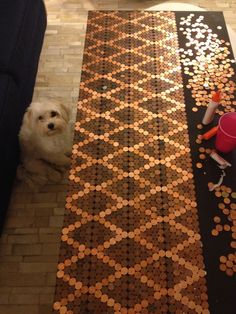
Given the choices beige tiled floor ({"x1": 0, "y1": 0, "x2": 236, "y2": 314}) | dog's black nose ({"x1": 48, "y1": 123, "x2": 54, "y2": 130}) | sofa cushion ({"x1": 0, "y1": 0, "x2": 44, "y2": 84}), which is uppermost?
sofa cushion ({"x1": 0, "y1": 0, "x2": 44, "y2": 84})

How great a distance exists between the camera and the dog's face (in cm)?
152

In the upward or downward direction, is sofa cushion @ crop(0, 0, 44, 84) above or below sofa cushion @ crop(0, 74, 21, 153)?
above

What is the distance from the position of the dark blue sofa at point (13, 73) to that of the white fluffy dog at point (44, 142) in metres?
0.08

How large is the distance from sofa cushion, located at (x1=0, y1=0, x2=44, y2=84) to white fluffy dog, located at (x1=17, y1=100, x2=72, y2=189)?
29 centimetres

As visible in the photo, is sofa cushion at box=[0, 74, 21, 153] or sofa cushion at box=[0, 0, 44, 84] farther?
sofa cushion at box=[0, 0, 44, 84]

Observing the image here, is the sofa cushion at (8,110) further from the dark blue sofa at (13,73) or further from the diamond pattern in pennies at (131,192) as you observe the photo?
the diamond pattern in pennies at (131,192)

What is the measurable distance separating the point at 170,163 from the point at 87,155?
0.35 meters

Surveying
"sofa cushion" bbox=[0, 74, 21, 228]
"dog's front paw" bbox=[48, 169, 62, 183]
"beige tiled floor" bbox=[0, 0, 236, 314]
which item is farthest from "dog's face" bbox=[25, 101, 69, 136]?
"beige tiled floor" bbox=[0, 0, 236, 314]

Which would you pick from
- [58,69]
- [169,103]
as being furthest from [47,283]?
[58,69]

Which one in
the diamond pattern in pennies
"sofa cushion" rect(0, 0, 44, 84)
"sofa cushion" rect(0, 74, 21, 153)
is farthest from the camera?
"sofa cushion" rect(0, 0, 44, 84)

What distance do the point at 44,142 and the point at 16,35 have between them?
0.69 meters

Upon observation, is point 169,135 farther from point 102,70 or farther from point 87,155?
point 102,70

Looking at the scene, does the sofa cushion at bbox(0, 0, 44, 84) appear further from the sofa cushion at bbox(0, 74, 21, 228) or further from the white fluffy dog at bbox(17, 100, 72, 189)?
the white fluffy dog at bbox(17, 100, 72, 189)

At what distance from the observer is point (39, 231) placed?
166 centimetres
